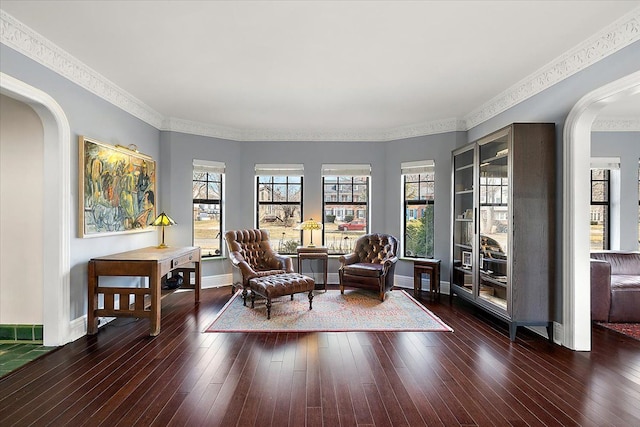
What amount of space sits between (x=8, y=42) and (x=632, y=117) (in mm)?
7730

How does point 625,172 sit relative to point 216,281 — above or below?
above

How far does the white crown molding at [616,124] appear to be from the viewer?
5.19 metres

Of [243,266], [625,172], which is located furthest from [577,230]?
[243,266]

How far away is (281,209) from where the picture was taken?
6.49m

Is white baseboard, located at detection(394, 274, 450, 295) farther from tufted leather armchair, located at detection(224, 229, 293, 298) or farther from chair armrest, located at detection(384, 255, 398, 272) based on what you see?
tufted leather armchair, located at detection(224, 229, 293, 298)

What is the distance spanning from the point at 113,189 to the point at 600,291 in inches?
238

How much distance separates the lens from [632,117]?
16.9 ft

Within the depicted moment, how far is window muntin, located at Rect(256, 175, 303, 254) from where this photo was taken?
6.47m

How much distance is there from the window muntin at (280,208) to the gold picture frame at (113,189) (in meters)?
1.94

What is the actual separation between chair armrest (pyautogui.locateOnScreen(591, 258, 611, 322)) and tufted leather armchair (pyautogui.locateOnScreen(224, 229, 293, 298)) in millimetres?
3936

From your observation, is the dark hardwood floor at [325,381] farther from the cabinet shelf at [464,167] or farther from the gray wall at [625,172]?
the gray wall at [625,172]

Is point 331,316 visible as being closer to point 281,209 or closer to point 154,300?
point 154,300

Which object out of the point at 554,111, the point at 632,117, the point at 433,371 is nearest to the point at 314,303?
the point at 433,371

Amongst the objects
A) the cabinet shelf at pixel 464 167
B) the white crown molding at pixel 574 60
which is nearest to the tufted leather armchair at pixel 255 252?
the cabinet shelf at pixel 464 167
